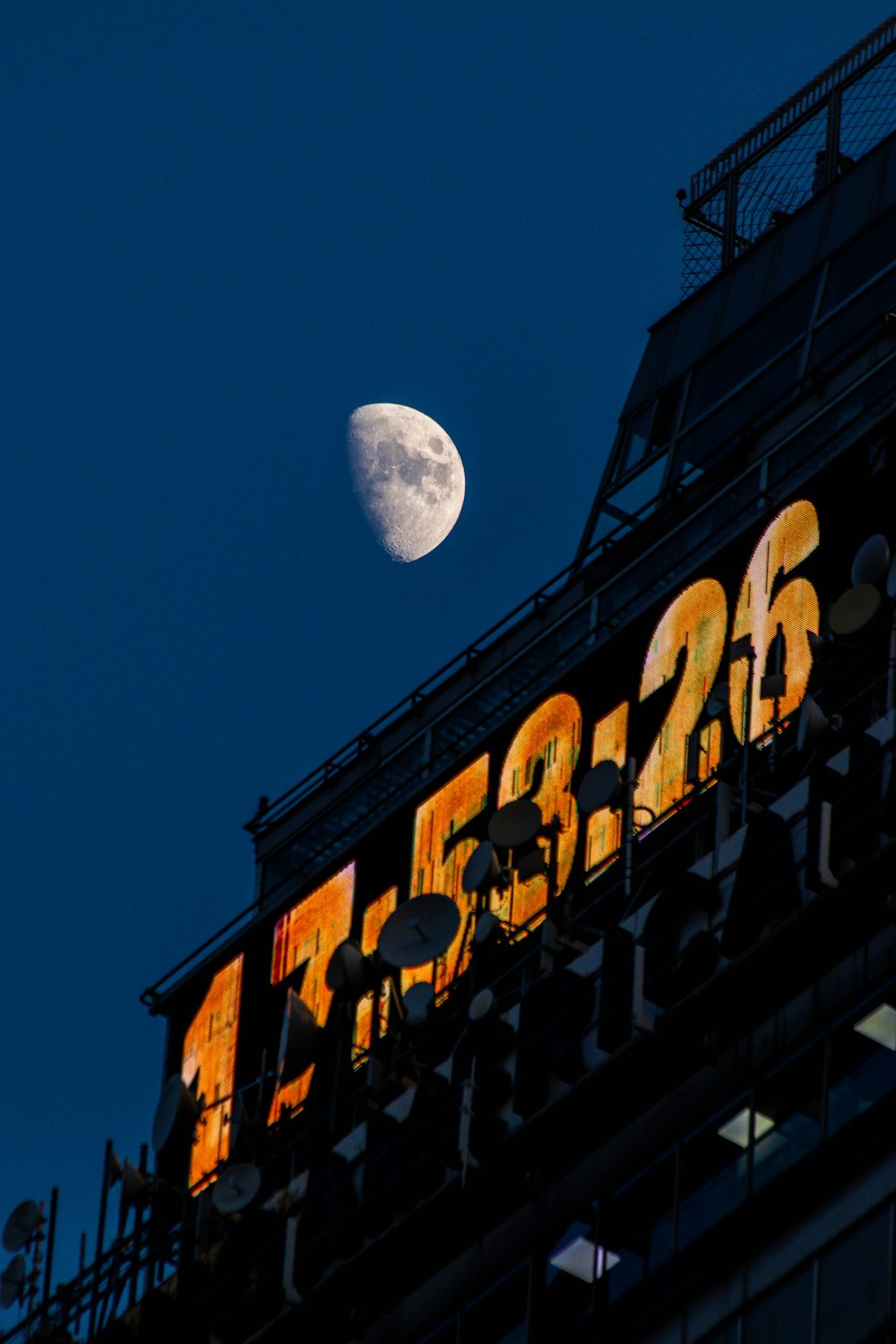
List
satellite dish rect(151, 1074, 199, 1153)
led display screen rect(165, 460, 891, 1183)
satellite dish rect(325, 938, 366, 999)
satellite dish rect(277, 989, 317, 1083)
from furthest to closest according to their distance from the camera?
satellite dish rect(151, 1074, 199, 1153) → satellite dish rect(277, 989, 317, 1083) → satellite dish rect(325, 938, 366, 999) → led display screen rect(165, 460, 891, 1183)

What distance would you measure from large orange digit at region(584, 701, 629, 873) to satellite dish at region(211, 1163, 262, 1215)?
733 cm

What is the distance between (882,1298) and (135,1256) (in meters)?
18.6

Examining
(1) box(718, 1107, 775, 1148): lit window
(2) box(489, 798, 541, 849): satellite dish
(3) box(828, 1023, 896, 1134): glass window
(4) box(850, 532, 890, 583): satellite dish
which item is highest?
(2) box(489, 798, 541, 849): satellite dish

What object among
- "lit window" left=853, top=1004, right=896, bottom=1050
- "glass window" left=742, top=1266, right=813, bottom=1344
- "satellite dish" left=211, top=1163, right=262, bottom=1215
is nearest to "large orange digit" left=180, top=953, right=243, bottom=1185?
"satellite dish" left=211, top=1163, right=262, bottom=1215

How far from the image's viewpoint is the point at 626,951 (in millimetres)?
44094

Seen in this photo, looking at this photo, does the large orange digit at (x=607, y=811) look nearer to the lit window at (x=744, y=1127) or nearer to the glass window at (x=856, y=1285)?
the lit window at (x=744, y=1127)

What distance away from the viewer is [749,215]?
7025 cm

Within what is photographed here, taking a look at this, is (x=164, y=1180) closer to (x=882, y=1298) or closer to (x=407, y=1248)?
(x=407, y=1248)

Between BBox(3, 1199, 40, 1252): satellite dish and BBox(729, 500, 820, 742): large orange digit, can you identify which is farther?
BBox(3, 1199, 40, 1252): satellite dish

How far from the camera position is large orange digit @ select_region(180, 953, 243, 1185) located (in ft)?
184

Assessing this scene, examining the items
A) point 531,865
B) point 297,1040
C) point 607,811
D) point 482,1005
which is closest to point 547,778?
point 607,811

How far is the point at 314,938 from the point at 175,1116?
441 centimetres

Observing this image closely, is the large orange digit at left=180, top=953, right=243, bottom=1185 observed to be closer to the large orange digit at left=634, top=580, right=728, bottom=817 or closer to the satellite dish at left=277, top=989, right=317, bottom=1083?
the satellite dish at left=277, top=989, right=317, bottom=1083

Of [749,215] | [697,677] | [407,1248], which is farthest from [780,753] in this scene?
[749,215]
